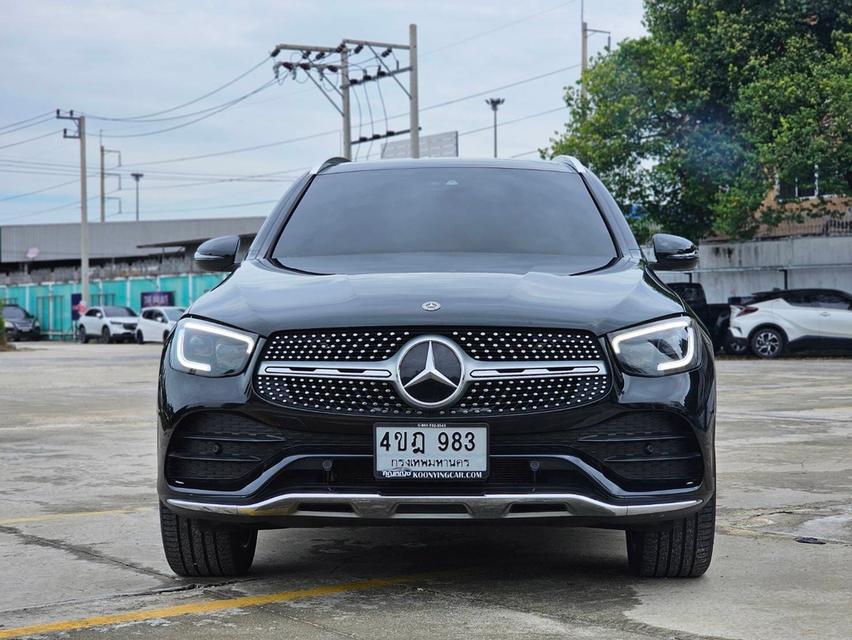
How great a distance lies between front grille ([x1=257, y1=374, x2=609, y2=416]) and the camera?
13.8 feet

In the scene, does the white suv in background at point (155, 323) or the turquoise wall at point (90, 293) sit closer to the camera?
the white suv in background at point (155, 323)

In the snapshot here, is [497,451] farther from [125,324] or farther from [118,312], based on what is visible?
[118,312]

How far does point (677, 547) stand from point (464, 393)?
1102mm

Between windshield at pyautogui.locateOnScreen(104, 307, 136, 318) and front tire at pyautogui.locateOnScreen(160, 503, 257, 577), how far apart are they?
4345cm

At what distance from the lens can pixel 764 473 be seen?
8.00m

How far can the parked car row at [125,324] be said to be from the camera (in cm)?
4334

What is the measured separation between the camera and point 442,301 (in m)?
4.43

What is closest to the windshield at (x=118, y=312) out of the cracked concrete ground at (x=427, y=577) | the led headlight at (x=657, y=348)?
the cracked concrete ground at (x=427, y=577)

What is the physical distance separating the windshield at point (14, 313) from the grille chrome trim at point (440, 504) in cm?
5224

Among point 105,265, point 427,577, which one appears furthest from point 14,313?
point 427,577

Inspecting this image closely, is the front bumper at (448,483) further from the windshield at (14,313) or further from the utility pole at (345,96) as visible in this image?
the windshield at (14,313)

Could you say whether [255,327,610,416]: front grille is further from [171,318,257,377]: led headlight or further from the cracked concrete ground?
the cracked concrete ground

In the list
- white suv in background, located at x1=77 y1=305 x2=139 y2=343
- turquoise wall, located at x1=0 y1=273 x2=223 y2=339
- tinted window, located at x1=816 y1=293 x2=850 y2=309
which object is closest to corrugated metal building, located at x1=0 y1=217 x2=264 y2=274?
turquoise wall, located at x1=0 y1=273 x2=223 y2=339

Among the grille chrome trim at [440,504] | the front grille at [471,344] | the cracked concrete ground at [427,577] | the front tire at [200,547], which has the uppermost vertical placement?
the front grille at [471,344]
